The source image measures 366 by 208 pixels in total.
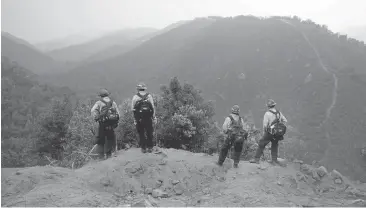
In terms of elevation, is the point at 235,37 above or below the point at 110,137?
above

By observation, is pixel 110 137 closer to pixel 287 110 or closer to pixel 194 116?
Answer: pixel 194 116

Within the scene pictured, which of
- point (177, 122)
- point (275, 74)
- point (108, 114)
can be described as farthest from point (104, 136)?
point (275, 74)

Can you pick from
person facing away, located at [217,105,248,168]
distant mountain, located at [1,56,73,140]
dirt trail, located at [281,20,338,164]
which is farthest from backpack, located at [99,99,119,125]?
distant mountain, located at [1,56,73,140]

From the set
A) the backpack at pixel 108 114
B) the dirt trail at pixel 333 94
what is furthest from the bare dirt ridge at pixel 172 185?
the dirt trail at pixel 333 94

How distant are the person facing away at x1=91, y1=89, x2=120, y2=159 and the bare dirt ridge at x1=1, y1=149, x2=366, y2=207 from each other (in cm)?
62

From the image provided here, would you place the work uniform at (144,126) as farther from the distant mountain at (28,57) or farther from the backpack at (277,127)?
the distant mountain at (28,57)

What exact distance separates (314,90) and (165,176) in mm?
69863

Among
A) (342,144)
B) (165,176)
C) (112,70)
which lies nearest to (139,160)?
(165,176)

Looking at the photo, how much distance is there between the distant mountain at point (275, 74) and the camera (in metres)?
55.2

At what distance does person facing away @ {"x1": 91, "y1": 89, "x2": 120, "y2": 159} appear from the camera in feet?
34.3

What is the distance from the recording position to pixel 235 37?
111 metres

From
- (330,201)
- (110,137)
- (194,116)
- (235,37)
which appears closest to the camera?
(330,201)

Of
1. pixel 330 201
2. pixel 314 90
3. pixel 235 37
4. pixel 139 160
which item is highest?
pixel 235 37

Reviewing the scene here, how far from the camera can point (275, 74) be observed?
280 feet
